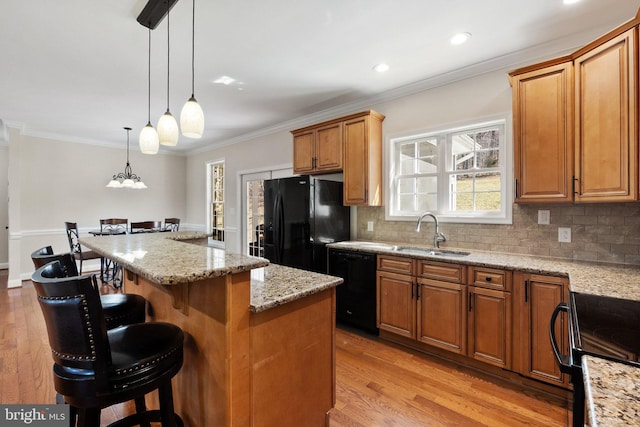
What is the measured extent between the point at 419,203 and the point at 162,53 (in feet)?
9.65

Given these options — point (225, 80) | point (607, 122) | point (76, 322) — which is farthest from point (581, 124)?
point (225, 80)

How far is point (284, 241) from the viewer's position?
3502mm

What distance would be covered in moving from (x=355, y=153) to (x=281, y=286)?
2.23 metres

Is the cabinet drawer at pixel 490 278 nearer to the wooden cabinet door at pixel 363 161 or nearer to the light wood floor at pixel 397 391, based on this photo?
the light wood floor at pixel 397 391

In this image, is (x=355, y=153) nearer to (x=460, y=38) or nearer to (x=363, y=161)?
(x=363, y=161)

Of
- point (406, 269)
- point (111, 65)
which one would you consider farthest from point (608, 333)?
point (111, 65)

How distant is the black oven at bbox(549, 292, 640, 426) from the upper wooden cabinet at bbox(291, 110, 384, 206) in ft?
7.08

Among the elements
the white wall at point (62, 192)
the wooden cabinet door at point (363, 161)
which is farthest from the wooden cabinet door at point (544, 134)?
the white wall at point (62, 192)

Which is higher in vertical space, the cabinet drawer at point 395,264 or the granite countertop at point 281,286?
the granite countertop at point 281,286


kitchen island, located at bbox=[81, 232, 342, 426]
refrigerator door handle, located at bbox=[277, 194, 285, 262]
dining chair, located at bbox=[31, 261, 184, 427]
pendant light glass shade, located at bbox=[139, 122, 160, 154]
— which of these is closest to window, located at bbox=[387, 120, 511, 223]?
refrigerator door handle, located at bbox=[277, 194, 285, 262]

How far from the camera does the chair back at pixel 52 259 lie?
1495 millimetres

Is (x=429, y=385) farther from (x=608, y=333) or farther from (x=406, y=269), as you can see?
(x=608, y=333)

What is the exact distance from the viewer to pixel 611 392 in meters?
0.66

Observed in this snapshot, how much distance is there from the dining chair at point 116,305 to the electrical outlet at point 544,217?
3124 millimetres
